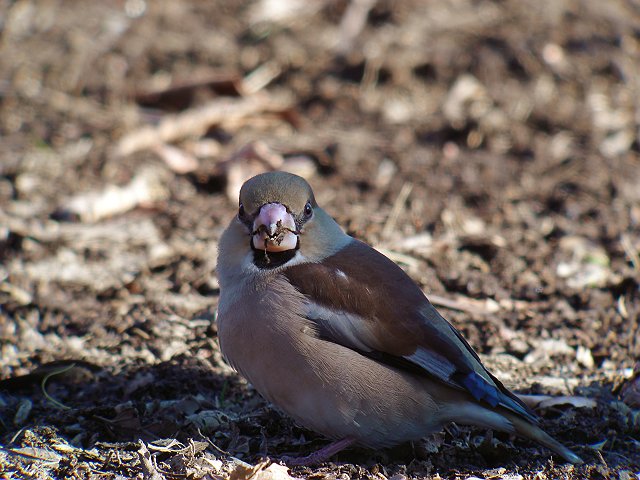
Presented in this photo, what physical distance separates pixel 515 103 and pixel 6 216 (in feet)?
A: 14.9

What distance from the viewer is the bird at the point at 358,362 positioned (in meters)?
3.81

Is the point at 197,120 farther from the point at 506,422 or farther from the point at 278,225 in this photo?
the point at 506,422

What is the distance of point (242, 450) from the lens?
12.9 feet

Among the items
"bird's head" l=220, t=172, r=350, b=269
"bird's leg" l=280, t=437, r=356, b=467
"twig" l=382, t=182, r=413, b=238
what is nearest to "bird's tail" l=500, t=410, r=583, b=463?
"bird's leg" l=280, t=437, r=356, b=467

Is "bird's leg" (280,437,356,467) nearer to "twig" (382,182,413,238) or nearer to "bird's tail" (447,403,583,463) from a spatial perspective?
"bird's tail" (447,403,583,463)

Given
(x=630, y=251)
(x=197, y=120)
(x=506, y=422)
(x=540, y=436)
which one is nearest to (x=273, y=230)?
(x=506, y=422)

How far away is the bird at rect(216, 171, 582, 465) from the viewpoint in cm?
381

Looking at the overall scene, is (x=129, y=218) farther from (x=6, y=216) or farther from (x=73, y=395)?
(x=73, y=395)

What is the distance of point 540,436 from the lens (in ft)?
12.5

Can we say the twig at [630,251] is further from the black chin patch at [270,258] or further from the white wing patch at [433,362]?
the black chin patch at [270,258]

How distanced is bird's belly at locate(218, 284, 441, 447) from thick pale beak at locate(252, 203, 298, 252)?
0.38 m

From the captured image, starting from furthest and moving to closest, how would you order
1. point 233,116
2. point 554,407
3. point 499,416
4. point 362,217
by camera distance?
point 233,116
point 362,217
point 554,407
point 499,416

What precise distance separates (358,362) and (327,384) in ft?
0.57

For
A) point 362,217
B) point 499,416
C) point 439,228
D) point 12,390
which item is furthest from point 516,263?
point 12,390
